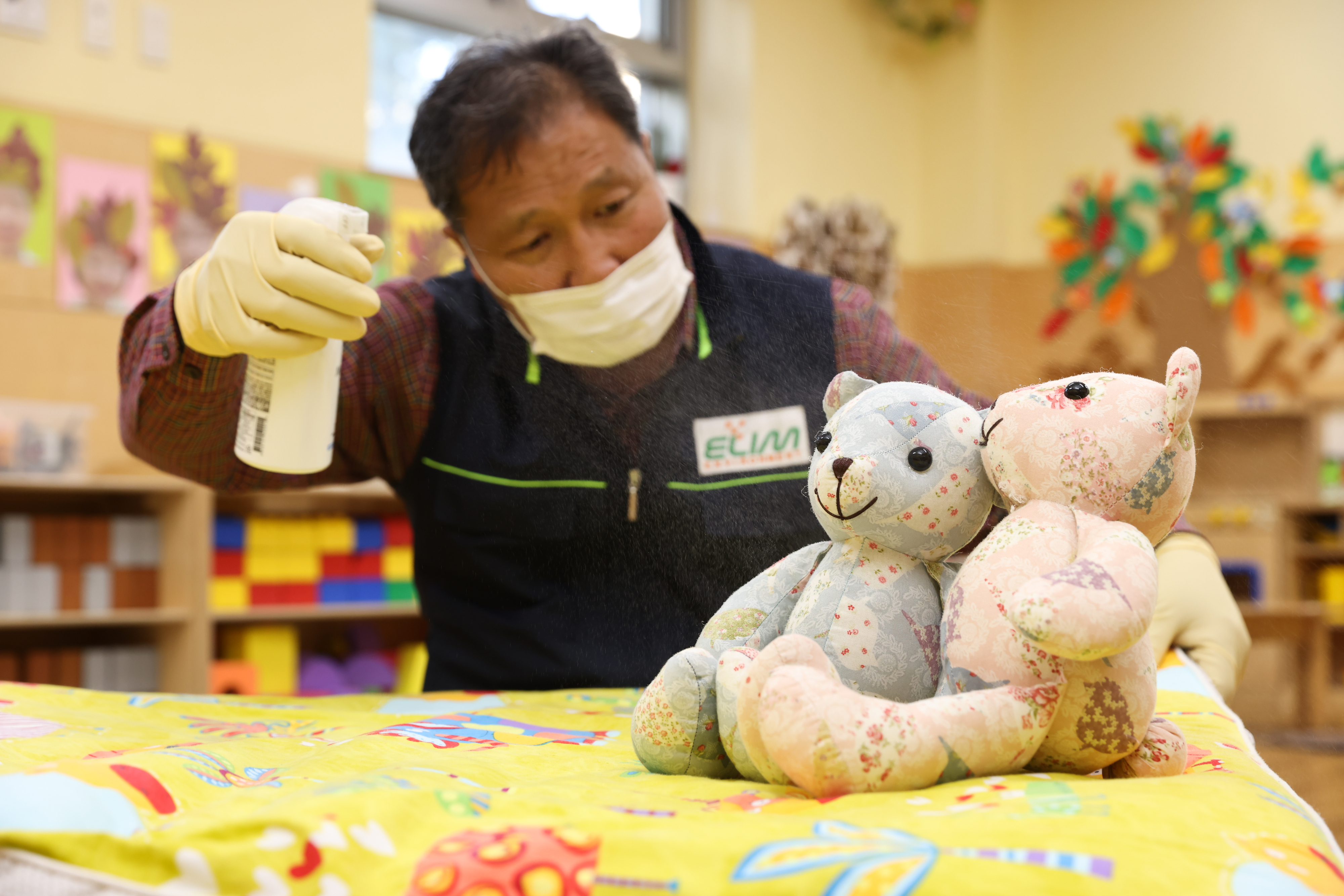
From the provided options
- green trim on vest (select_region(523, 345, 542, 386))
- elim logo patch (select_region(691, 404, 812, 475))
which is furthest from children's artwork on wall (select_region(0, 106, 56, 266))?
elim logo patch (select_region(691, 404, 812, 475))

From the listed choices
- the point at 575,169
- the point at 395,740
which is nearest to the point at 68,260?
the point at 575,169

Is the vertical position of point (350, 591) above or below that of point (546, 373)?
below

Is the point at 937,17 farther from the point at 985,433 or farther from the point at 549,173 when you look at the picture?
the point at 985,433

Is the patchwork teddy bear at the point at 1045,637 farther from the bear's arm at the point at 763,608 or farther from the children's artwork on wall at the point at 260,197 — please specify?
the children's artwork on wall at the point at 260,197

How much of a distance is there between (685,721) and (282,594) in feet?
8.13

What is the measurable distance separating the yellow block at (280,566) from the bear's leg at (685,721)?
243 centimetres

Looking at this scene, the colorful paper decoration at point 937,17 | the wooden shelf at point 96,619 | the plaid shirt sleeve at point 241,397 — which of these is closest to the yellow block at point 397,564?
the wooden shelf at point 96,619

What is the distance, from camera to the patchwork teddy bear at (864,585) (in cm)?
59

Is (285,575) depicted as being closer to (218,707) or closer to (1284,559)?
(218,707)

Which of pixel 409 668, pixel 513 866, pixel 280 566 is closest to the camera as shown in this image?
pixel 513 866

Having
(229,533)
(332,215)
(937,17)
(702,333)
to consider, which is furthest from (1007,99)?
(332,215)

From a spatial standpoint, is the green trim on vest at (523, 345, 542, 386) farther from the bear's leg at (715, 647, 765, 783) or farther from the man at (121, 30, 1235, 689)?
the bear's leg at (715, 647, 765, 783)

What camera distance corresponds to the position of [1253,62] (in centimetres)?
432

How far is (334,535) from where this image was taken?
2.96m
